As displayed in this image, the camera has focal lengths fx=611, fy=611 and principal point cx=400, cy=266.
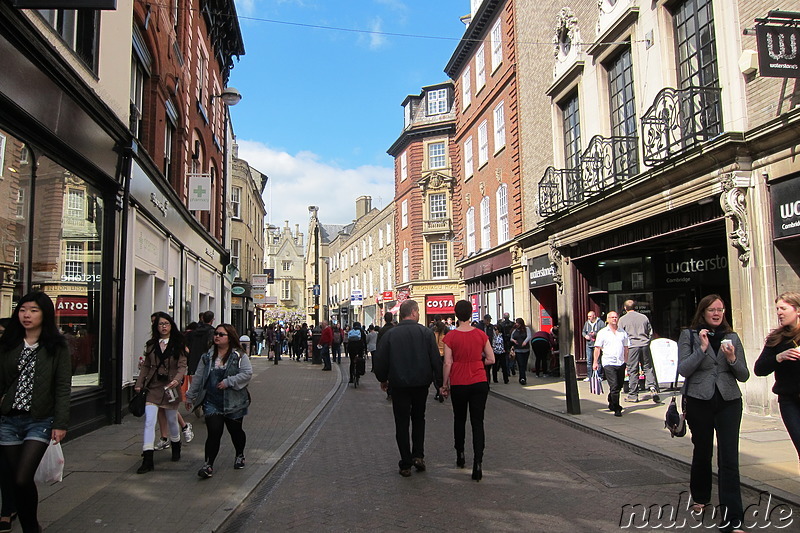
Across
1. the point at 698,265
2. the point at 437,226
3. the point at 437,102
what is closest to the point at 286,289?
the point at 437,226

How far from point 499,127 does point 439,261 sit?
57.8 ft

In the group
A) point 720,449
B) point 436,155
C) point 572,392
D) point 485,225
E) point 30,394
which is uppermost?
point 436,155

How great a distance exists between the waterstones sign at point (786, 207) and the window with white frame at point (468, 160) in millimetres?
16620

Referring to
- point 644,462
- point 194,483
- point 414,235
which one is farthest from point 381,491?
point 414,235

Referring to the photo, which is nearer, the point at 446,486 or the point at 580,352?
the point at 446,486

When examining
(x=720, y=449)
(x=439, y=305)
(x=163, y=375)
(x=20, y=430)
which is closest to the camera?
(x=20, y=430)

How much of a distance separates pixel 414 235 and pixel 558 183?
22.9 metres

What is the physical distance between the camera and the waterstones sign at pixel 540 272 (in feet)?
57.1

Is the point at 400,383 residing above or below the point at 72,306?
below

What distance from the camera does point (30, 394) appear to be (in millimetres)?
4223

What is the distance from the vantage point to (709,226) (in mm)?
10453

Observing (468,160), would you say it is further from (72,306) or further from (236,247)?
(72,306)

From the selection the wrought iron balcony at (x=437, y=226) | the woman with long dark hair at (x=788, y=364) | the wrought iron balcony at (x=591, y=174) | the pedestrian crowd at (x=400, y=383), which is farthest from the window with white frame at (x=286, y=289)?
the woman with long dark hair at (x=788, y=364)

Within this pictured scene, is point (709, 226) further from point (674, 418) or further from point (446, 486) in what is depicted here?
point (446, 486)
